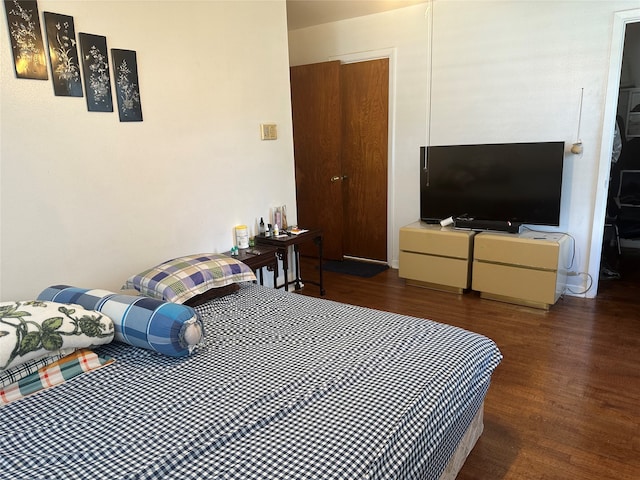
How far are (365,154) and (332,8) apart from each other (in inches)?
53.6

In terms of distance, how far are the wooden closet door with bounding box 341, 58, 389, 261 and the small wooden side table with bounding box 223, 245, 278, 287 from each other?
1653 mm

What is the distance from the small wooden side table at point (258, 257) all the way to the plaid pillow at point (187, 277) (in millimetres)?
460

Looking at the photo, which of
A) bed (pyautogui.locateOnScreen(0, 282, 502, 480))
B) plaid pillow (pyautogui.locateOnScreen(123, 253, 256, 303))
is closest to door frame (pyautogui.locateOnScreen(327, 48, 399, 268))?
plaid pillow (pyautogui.locateOnScreen(123, 253, 256, 303))

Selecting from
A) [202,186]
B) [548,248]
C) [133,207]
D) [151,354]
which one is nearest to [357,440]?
[151,354]

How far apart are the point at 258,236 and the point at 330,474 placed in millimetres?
2383

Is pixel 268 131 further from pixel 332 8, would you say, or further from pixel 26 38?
pixel 26 38

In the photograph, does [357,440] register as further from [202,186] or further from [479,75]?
[479,75]

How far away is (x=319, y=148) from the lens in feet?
15.2

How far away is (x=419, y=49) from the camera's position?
155 inches

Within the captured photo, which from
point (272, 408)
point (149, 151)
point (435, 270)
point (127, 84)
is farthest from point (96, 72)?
point (435, 270)

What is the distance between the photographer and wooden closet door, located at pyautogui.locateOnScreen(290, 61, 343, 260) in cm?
445

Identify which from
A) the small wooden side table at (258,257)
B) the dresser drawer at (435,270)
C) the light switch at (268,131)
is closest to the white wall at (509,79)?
the dresser drawer at (435,270)

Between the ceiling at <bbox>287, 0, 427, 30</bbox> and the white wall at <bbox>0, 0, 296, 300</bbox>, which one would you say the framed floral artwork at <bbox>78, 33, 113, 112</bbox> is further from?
the ceiling at <bbox>287, 0, 427, 30</bbox>

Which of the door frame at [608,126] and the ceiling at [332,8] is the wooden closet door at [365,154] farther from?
the door frame at [608,126]
